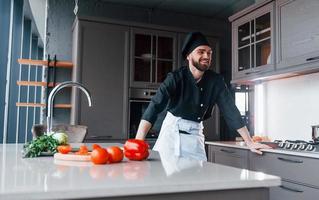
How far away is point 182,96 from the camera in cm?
233

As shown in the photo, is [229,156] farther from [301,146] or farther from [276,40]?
[276,40]

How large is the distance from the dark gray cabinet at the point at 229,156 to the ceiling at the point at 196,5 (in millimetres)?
1902

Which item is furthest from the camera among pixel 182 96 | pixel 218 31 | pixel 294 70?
pixel 218 31

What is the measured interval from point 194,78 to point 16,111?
2.48m

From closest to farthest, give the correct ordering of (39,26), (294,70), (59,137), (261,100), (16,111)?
(59,137) < (294,70) < (261,100) < (16,111) < (39,26)

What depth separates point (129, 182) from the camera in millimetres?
879

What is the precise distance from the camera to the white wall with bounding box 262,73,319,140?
9.35 feet

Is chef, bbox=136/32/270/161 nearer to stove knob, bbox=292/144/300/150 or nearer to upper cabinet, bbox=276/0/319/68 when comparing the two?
stove knob, bbox=292/144/300/150

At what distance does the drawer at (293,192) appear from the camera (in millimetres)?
2135

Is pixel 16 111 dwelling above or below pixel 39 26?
below

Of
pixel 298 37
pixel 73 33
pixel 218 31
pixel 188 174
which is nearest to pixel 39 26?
pixel 73 33

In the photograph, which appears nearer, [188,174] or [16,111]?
[188,174]

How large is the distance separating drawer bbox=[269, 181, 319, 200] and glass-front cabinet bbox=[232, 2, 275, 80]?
1043mm

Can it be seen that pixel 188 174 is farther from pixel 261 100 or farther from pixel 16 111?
pixel 16 111
